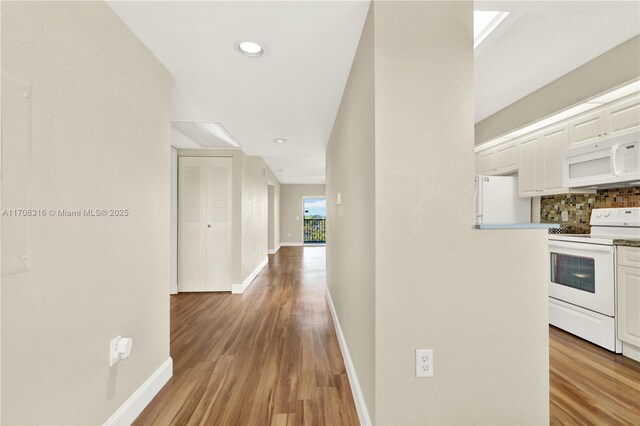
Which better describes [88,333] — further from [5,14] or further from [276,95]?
[276,95]

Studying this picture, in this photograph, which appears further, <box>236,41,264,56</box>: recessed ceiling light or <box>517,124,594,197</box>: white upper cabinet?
<box>517,124,594,197</box>: white upper cabinet

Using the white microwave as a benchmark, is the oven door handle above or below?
below

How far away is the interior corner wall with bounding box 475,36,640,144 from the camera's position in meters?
2.21

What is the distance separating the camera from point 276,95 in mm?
2387

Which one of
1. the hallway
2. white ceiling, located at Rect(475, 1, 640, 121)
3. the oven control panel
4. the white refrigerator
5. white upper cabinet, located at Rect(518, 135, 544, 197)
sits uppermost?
white ceiling, located at Rect(475, 1, 640, 121)

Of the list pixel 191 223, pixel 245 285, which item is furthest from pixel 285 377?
pixel 191 223

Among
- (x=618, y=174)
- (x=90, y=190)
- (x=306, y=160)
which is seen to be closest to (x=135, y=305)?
(x=90, y=190)

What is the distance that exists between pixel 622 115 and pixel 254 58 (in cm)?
306

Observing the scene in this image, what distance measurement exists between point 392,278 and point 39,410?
4.83 feet

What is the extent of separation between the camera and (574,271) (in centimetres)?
257

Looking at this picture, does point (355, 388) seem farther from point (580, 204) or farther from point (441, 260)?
point (580, 204)

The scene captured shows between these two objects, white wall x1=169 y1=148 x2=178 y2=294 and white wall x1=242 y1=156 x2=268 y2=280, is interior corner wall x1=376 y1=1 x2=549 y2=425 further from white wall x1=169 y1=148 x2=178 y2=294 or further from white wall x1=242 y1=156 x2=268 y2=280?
white wall x1=169 y1=148 x2=178 y2=294

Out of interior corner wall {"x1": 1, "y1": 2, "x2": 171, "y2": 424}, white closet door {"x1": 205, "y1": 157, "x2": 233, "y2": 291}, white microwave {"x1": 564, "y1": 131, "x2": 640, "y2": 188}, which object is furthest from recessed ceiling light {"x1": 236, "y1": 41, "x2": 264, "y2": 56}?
white microwave {"x1": 564, "y1": 131, "x2": 640, "y2": 188}

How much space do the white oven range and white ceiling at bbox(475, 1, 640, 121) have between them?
4.60 feet
